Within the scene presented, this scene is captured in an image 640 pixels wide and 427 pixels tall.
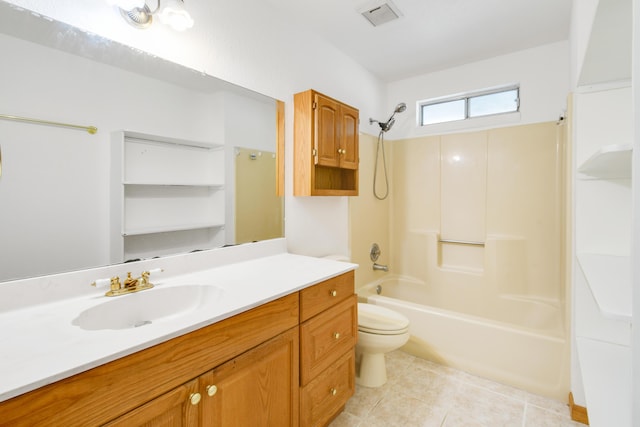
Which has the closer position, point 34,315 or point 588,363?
point 34,315

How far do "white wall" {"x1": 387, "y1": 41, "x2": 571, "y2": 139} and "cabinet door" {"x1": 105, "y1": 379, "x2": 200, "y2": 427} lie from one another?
275cm

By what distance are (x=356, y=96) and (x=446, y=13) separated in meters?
0.89

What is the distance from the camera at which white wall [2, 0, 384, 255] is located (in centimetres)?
119

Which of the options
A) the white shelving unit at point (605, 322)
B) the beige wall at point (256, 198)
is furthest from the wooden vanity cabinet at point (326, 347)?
the white shelving unit at point (605, 322)

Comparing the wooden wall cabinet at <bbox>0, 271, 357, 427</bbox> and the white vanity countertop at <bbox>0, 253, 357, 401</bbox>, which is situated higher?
the white vanity countertop at <bbox>0, 253, 357, 401</bbox>

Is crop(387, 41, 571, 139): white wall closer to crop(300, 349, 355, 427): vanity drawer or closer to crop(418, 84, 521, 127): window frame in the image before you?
crop(418, 84, 521, 127): window frame

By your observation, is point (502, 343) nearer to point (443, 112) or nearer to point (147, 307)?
point (147, 307)

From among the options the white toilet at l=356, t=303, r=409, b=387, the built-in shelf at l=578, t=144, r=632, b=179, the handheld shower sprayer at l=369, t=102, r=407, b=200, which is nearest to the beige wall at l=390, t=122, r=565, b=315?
the handheld shower sprayer at l=369, t=102, r=407, b=200

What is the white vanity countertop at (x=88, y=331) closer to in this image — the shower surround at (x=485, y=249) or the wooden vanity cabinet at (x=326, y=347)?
the wooden vanity cabinet at (x=326, y=347)

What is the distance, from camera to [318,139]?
1.86m

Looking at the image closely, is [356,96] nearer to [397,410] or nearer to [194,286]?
[194,286]

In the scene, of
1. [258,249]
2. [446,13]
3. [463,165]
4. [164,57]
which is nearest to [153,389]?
[258,249]

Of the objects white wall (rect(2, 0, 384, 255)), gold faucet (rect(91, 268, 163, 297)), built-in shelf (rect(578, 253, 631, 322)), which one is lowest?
gold faucet (rect(91, 268, 163, 297))

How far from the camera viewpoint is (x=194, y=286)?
1.24 meters
